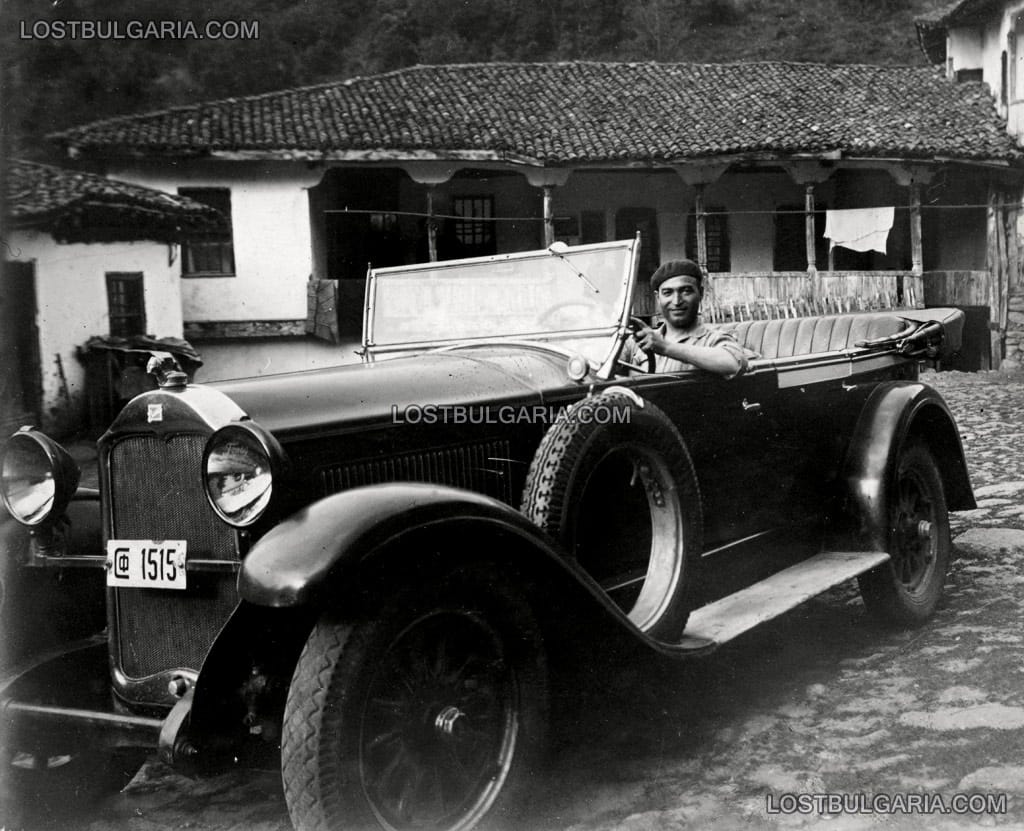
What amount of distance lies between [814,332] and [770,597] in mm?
2281

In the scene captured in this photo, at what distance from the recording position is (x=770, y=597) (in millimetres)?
3771

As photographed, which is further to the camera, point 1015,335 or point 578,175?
point 578,175

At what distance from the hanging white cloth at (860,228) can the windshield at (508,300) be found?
15.7m

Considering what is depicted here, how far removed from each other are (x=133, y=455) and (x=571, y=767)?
5.22 ft

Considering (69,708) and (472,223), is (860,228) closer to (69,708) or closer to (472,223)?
(472,223)

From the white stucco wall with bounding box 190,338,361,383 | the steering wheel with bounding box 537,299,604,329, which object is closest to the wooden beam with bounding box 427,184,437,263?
the white stucco wall with bounding box 190,338,361,383

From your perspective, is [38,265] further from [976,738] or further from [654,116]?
[976,738]

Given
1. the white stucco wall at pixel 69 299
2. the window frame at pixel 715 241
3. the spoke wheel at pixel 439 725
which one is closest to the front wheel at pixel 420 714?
the spoke wheel at pixel 439 725

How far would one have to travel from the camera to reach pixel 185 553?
276 cm

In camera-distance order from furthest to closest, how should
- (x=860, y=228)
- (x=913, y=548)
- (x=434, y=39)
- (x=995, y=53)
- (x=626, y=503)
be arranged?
(x=434, y=39) < (x=995, y=53) < (x=860, y=228) < (x=913, y=548) < (x=626, y=503)

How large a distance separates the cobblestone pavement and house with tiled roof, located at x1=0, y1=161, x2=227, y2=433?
9.01 metres

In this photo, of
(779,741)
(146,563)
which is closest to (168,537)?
(146,563)

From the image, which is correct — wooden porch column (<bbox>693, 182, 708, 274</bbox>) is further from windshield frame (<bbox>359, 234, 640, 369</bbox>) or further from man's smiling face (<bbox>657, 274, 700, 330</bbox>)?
windshield frame (<bbox>359, 234, 640, 369</bbox>)

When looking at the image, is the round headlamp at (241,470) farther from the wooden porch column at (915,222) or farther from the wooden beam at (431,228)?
the wooden porch column at (915,222)
